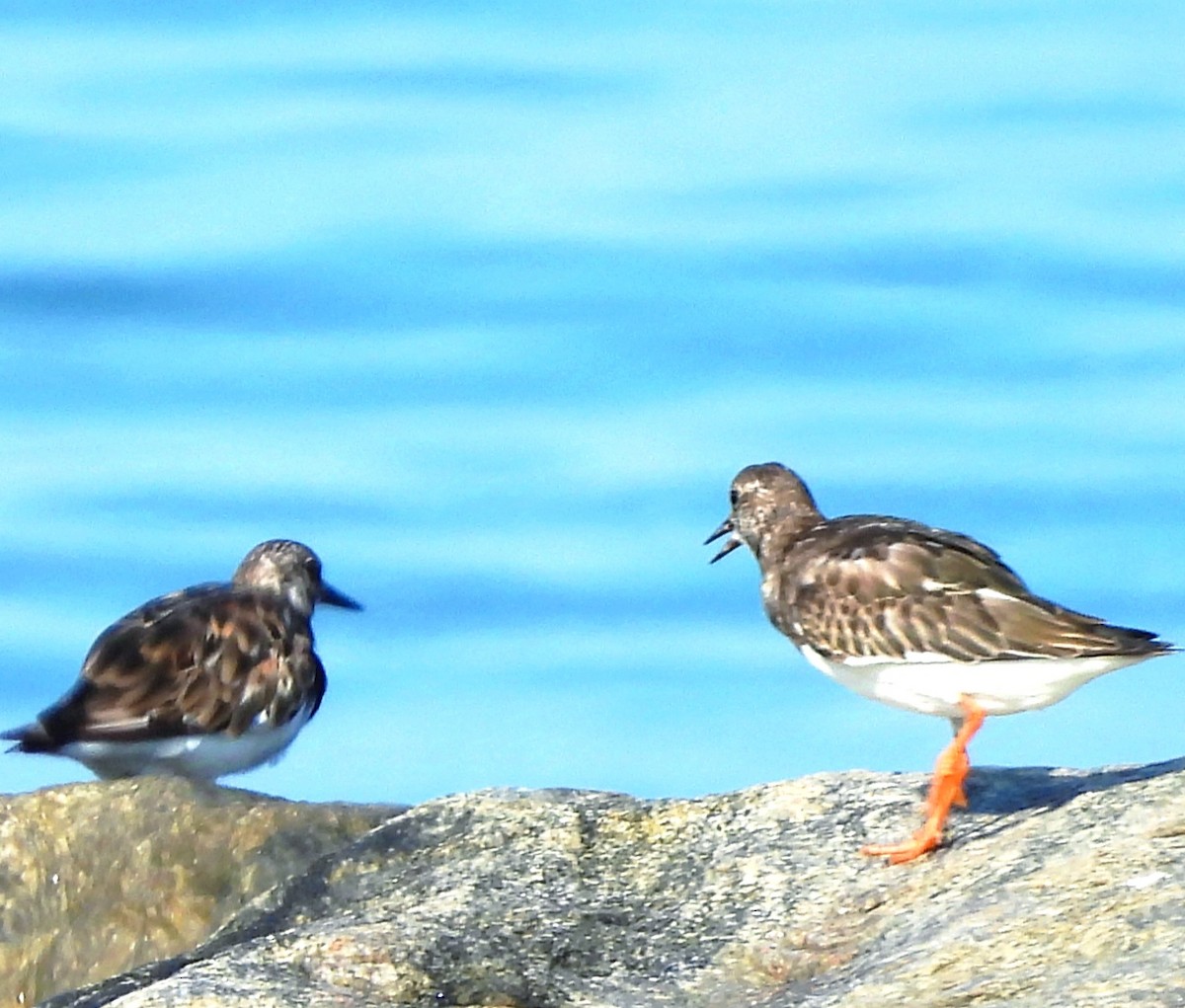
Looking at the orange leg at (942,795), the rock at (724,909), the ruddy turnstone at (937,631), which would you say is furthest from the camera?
the ruddy turnstone at (937,631)

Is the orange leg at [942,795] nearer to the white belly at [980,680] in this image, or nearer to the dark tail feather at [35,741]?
the white belly at [980,680]

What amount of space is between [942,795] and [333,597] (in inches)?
195

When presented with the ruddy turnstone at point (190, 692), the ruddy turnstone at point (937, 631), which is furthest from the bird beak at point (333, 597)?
the ruddy turnstone at point (937, 631)

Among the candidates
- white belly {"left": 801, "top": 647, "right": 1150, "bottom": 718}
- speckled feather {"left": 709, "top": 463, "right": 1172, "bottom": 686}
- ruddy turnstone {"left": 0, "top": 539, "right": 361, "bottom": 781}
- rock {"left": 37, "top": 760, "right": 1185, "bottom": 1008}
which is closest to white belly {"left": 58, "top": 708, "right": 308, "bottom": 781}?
ruddy turnstone {"left": 0, "top": 539, "right": 361, "bottom": 781}

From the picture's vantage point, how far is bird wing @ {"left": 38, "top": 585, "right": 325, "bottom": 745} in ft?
25.8

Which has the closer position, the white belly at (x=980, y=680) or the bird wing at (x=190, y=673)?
the white belly at (x=980, y=680)

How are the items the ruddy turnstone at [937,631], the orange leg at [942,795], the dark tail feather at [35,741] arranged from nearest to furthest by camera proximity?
1. the orange leg at [942,795]
2. the ruddy turnstone at [937,631]
3. the dark tail feather at [35,741]

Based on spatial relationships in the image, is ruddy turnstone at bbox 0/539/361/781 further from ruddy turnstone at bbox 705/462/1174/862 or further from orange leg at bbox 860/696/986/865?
orange leg at bbox 860/696/986/865

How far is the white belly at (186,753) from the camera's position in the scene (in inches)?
311

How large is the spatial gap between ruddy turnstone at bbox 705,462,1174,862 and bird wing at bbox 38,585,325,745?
7.65 feet

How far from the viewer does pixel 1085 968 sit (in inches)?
161

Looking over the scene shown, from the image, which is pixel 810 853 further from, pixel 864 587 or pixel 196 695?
pixel 196 695

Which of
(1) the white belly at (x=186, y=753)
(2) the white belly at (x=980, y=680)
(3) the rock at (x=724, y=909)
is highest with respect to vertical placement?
(1) the white belly at (x=186, y=753)

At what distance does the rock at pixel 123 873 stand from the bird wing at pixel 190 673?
5.82ft
